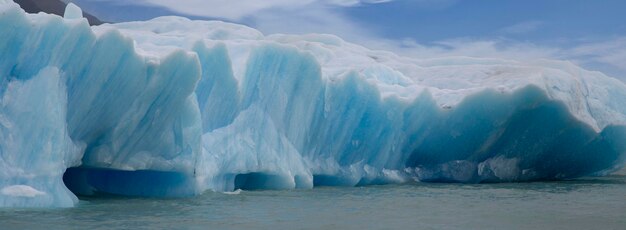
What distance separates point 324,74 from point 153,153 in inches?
197

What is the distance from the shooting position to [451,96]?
14.9 m

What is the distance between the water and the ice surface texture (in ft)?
2.21

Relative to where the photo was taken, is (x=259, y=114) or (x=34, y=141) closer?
(x=34, y=141)

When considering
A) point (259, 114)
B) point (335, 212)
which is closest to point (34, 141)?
point (335, 212)

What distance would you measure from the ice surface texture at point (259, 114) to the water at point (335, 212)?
26.5 inches

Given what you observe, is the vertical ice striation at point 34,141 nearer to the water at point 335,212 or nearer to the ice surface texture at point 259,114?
the ice surface texture at point 259,114

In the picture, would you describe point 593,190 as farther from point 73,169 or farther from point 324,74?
point 73,169

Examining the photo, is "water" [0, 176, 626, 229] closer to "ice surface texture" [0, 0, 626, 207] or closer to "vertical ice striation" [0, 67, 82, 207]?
"vertical ice striation" [0, 67, 82, 207]

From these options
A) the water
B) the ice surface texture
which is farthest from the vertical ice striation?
the water

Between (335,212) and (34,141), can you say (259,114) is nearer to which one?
(335,212)

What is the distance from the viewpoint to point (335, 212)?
8383mm

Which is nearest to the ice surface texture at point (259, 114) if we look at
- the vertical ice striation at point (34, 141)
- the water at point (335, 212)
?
the vertical ice striation at point (34, 141)

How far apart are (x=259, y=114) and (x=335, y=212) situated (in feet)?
13.8

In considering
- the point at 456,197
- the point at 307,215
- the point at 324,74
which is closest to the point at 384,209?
the point at 307,215
